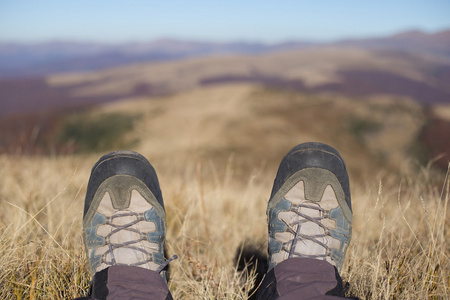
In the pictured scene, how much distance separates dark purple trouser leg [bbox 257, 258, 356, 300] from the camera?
109cm

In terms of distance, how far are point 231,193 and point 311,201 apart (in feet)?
4.83

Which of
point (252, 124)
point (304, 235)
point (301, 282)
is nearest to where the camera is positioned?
point (301, 282)

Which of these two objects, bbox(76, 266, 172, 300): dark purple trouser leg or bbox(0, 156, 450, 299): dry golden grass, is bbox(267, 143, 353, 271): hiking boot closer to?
bbox(0, 156, 450, 299): dry golden grass

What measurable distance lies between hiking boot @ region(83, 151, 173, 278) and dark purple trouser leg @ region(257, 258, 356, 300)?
53 cm

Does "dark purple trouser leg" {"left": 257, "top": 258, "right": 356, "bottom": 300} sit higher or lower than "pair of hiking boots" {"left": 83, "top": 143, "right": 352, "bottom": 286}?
lower

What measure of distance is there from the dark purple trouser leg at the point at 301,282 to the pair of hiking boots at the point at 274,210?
0.14m

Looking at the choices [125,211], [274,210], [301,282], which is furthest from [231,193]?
[301,282]

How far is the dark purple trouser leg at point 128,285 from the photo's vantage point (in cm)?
111

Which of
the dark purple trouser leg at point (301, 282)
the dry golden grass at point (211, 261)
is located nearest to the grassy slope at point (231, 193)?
the dry golden grass at point (211, 261)

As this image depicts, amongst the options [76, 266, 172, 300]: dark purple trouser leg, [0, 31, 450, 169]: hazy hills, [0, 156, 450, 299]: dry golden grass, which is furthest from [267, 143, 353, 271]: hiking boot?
[0, 31, 450, 169]: hazy hills

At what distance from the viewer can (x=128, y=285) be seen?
3.86ft

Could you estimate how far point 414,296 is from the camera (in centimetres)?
109

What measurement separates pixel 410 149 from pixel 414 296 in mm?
7252

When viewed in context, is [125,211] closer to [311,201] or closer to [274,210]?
A: [274,210]
